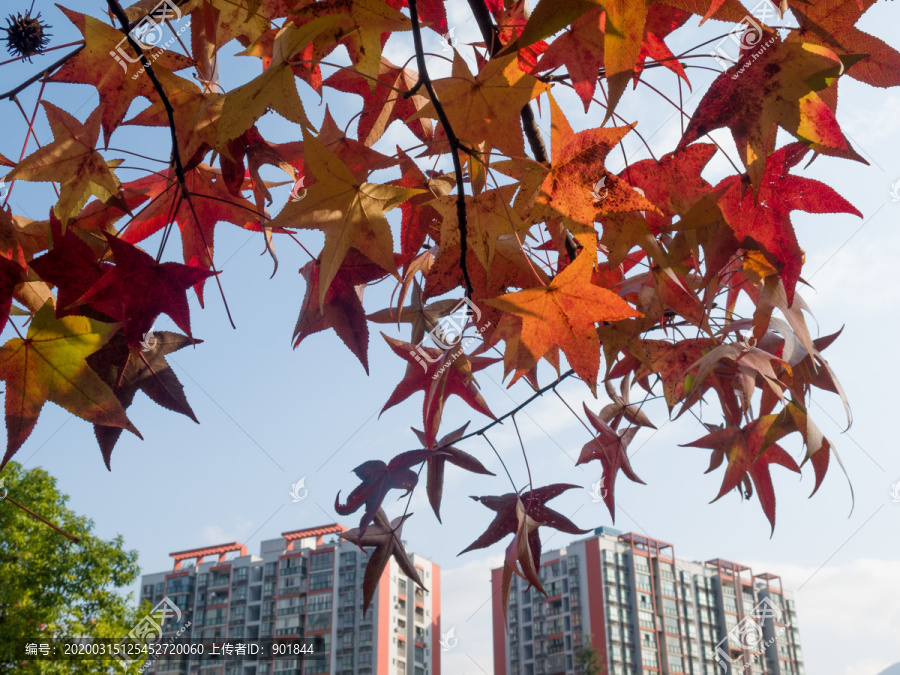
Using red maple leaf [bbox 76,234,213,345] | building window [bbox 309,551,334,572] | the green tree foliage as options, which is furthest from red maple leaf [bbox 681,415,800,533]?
building window [bbox 309,551,334,572]

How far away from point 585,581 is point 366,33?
34.7 meters

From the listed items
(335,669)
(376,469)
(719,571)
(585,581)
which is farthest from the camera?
(719,571)

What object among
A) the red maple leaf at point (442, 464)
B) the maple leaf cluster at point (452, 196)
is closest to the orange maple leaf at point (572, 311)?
the maple leaf cluster at point (452, 196)

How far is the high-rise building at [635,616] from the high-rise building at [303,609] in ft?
16.6

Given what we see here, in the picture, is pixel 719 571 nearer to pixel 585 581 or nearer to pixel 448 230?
pixel 585 581

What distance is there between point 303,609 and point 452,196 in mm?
34385

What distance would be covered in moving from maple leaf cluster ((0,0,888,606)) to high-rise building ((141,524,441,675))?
30708 millimetres

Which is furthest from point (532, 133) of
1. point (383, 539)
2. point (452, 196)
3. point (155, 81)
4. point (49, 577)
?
point (49, 577)

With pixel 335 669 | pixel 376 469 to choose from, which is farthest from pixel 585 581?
pixel 376 469

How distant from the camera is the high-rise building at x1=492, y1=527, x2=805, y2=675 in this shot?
31.1 meters

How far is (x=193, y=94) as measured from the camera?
57cm

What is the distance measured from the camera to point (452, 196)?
1.65 ft

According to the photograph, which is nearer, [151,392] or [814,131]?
[814,131]

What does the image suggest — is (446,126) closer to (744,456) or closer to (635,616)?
(744,456)
